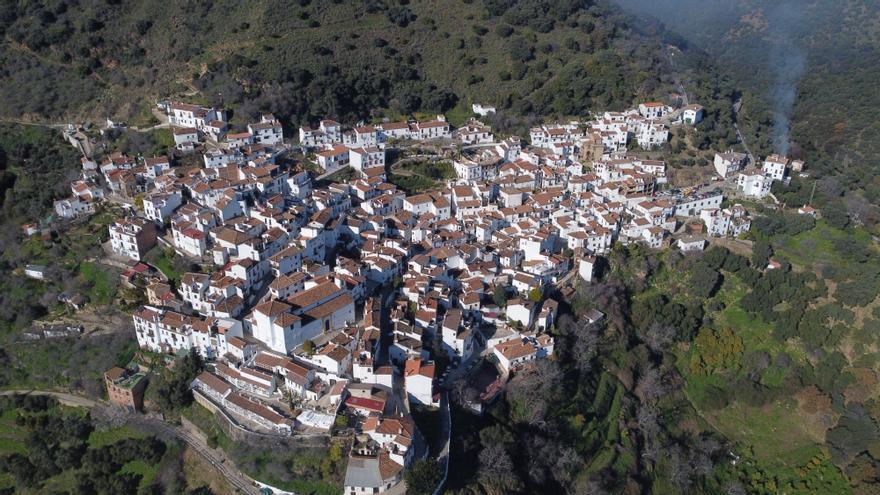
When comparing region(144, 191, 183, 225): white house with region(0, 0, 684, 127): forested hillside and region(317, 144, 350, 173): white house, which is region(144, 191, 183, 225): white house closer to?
region(317, 144, 350, 173): white house

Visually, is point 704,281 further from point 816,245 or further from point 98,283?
point 98,283

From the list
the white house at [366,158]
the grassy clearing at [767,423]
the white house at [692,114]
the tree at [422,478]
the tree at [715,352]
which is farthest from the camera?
the white house at [692,114]

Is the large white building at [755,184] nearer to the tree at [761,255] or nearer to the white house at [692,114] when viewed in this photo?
the tree at [761,255]

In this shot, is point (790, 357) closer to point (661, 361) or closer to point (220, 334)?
point (661, 361)

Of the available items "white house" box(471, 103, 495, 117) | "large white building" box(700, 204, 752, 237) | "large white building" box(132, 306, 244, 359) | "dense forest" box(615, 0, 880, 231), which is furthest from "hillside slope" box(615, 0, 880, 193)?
"large white building" box(132, 306, 244, 359)

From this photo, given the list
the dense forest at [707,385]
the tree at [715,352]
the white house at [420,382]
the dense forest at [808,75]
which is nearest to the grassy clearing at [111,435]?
the white house at [420,382]
